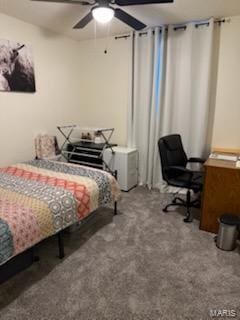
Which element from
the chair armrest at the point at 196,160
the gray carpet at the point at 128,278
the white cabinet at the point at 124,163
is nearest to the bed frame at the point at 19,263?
the gray carpet at the point at 128,278

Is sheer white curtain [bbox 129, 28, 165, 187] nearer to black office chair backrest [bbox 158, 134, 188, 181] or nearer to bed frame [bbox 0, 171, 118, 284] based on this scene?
black office chair backrest [bbox 158, 134, 188, 181]

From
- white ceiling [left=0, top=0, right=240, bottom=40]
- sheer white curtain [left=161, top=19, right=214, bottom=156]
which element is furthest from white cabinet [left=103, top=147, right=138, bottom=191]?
white ceiling [left=0, top=0, right=240, bottom=40]

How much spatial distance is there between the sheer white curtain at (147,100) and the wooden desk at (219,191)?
1.32m

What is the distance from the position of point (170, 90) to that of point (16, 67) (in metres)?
2.17

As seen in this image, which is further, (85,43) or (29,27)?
(85,43)

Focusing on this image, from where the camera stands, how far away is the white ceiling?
2.62 meters

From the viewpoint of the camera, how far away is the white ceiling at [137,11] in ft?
8.61

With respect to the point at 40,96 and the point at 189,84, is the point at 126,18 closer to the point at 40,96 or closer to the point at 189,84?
the point at 189,84

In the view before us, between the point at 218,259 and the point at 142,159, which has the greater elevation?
the point at 142,159

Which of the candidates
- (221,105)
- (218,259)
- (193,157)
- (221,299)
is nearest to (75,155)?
(193,157)

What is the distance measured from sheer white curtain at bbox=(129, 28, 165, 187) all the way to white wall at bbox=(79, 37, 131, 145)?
0.20 meters

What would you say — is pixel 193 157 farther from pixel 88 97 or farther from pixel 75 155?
pixel 88 97

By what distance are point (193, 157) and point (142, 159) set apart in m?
0.86

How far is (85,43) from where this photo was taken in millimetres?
4164
